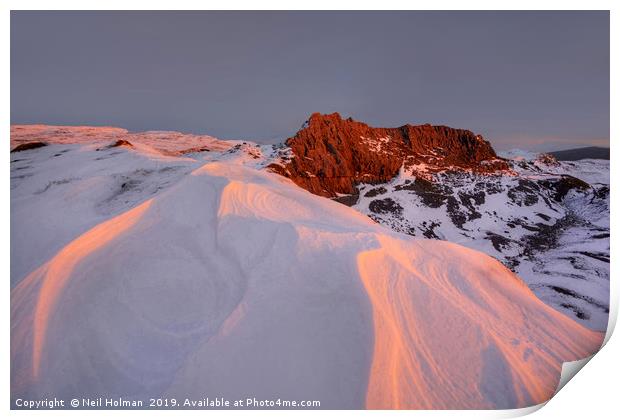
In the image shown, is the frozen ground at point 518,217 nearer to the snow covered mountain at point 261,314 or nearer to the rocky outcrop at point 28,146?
the snow covered mountain at point 261,314

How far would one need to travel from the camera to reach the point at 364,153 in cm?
5153

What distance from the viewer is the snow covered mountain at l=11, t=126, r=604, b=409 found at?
12.1 ft

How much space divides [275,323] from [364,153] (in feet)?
163

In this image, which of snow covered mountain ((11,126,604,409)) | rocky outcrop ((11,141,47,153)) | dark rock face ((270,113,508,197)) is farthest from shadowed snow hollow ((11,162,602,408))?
dark rock face ((270,113,508,197))

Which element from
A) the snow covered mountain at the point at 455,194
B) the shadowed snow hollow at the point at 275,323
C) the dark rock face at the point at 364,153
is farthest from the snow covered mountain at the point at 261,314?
the dark rock face at the point at 364,153

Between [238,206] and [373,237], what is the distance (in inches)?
90.9

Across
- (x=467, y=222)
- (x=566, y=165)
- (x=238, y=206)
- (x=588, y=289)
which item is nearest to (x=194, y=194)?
(x=238, y=206)

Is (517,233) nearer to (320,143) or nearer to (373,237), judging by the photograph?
(320,143)

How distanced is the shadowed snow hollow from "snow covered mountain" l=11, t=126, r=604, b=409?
0.05 feet

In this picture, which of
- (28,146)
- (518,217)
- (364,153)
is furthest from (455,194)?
(28,146)

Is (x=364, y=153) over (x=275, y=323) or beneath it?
over

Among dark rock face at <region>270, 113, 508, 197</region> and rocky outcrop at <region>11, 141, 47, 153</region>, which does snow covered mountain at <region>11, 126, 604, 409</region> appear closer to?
rocky outcrop at <region>11, 141, 47, 153</region>

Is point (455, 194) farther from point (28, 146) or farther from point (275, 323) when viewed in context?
point (275, 323)

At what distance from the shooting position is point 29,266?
450 cm
